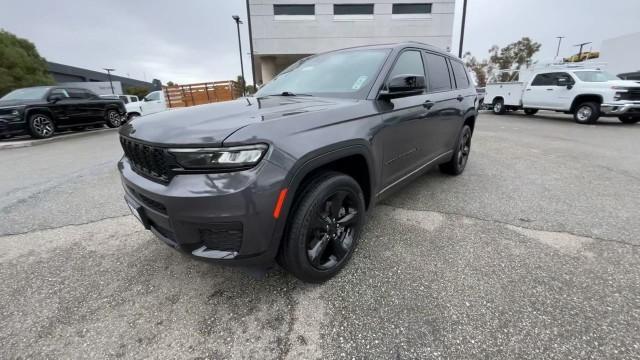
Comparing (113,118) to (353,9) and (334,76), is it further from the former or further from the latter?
(353,9)

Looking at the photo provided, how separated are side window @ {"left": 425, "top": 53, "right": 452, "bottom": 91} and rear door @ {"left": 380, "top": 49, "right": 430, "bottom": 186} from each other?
22 cm

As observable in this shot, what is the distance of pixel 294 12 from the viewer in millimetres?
24438

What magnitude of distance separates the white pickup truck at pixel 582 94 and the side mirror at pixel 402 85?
1174cm

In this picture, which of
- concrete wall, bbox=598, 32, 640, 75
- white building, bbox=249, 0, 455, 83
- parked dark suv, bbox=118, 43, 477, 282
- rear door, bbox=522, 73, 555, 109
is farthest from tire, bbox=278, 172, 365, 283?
concrete wall, bbox=598, 32, 640, 75

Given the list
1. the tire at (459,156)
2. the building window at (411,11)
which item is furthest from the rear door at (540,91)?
the building window at (411,11)

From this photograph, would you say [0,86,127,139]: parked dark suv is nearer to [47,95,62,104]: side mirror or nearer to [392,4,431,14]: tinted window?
[47,95,62,104]: side mirror

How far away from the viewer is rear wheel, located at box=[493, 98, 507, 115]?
14.5 meters

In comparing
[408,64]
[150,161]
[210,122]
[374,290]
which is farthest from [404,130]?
[150,161]

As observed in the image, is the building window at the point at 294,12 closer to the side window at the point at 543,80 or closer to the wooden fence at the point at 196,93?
the wooden fence at the point at 196,93

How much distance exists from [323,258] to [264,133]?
1.03 meters

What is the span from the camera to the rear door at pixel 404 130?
93.3 inches

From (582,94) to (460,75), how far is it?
32.2 ft

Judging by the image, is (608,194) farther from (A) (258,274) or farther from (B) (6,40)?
(B) (6,40)

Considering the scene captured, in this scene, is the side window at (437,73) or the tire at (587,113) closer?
the side window at (437,73)
